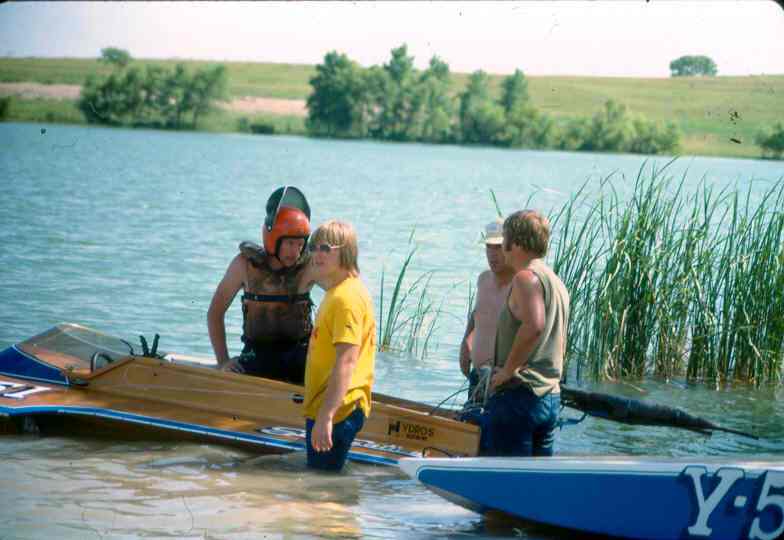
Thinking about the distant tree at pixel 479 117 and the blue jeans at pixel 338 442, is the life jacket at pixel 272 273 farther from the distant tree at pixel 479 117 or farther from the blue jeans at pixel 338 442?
the distant tree at pixel 479 117

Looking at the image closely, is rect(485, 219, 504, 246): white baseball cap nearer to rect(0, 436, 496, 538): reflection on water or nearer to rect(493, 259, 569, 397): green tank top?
rect(493, 259, 569, 397): green tank top

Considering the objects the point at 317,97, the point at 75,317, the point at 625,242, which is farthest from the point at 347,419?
the point at 317,97

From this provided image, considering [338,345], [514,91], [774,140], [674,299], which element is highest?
[514,91]

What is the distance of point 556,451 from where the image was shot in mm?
7918

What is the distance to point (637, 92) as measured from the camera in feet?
285

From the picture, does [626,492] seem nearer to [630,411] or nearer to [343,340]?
[630,411]

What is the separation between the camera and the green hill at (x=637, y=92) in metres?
60.5

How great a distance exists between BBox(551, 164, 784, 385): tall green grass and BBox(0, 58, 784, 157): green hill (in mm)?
40665

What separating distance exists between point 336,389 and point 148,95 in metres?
62.1

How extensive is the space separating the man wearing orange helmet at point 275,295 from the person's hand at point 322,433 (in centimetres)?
143

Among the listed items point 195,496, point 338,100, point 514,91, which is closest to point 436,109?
point 514,91

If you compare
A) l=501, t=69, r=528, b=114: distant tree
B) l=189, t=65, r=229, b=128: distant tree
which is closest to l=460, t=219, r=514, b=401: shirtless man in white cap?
l=189, t=65, r=229, b=128: distant tree

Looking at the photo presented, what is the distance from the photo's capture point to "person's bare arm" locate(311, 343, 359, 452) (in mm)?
5523

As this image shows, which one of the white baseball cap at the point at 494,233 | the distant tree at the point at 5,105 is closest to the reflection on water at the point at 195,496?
the white baseball cap at the point at 494,233
